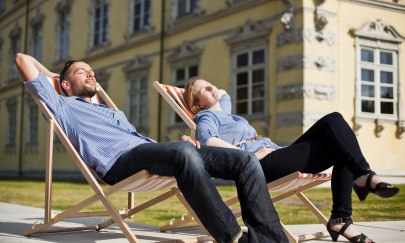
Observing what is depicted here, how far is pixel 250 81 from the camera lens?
496 inches

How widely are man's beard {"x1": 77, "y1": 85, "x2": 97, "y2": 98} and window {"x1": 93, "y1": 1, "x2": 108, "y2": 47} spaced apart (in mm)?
15264

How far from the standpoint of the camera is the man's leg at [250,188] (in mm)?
2543

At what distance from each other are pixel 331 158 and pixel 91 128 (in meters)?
1.42

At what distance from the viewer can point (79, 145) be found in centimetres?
331

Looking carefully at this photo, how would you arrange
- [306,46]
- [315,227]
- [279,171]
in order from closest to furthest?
[279,171] < [315,227] < [306,46]

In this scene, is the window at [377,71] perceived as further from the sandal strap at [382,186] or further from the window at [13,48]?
the window at [13,48]

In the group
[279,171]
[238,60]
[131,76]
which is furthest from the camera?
[131,76]

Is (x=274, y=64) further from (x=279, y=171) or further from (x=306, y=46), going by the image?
(x=279, y=171)

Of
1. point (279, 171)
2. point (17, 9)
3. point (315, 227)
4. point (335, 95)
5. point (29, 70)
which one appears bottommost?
point (315, 227)

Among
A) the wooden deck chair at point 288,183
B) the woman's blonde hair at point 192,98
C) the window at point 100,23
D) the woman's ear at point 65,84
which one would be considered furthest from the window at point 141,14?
A: the woman's ear at point 65,84

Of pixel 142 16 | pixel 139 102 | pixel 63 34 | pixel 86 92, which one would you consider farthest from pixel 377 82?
pixel 63 34

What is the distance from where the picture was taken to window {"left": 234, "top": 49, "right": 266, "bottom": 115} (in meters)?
12.3

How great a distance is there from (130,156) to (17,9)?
2454 cm

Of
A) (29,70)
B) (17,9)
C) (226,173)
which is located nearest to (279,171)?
(226,173)
